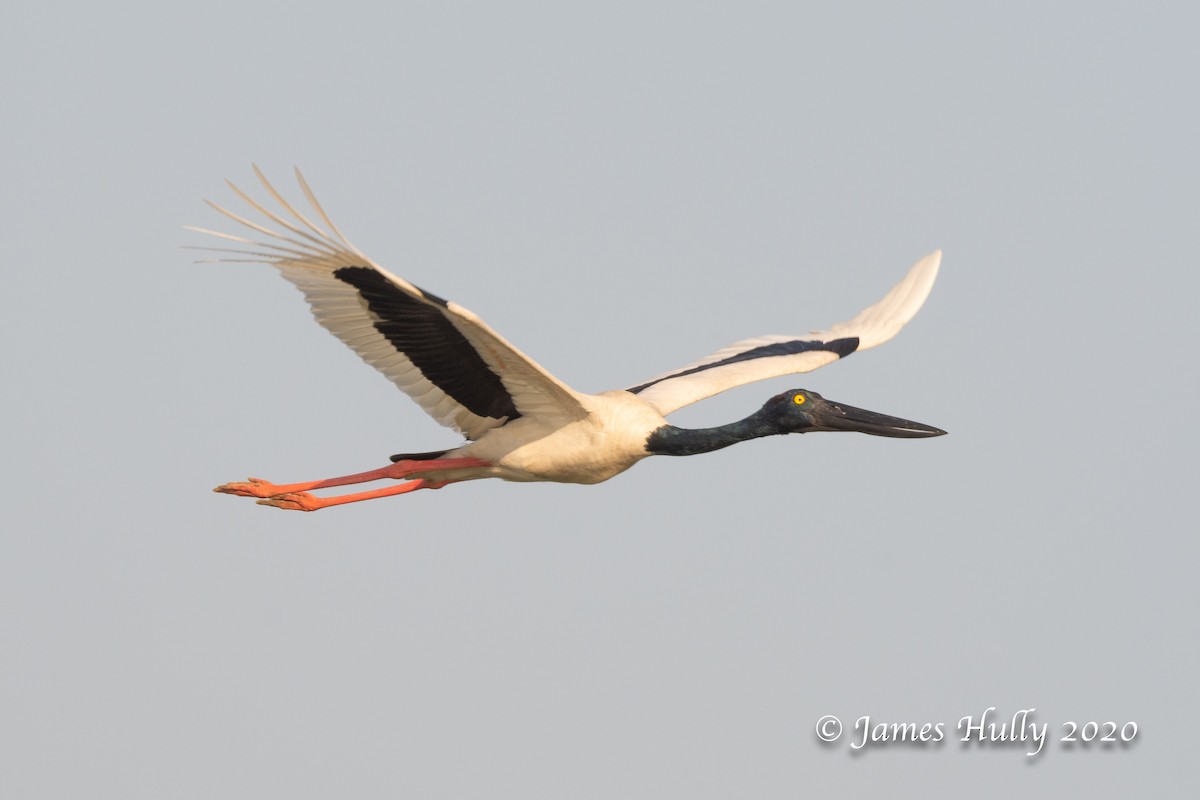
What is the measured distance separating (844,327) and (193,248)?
959cm

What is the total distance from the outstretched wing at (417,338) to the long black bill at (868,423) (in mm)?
2672

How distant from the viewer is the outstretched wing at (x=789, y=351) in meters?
19.0

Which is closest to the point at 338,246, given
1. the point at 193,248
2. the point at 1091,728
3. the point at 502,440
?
the point at 193,248

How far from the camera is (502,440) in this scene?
16828mm

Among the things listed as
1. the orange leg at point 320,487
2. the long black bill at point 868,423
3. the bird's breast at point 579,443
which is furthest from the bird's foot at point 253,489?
the long black bill at point 868,423

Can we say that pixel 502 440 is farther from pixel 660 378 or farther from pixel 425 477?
pixel 660 378

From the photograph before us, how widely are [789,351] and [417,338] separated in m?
6.14

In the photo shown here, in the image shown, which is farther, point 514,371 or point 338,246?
point 514,371

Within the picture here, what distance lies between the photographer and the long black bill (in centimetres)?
1753

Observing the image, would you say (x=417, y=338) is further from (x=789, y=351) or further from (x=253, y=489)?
(x=789, y=351)

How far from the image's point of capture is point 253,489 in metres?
17.7

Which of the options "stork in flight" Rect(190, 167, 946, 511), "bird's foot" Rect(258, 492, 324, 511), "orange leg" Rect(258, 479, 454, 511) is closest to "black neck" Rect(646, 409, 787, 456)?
"stork in flight" Rect(190, 167, 946, 511)

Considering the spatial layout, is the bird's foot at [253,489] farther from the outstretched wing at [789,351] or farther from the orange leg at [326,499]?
the outstretched wing at [789,351]

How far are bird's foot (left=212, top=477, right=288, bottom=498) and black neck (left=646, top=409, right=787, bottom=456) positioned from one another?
154 inches
